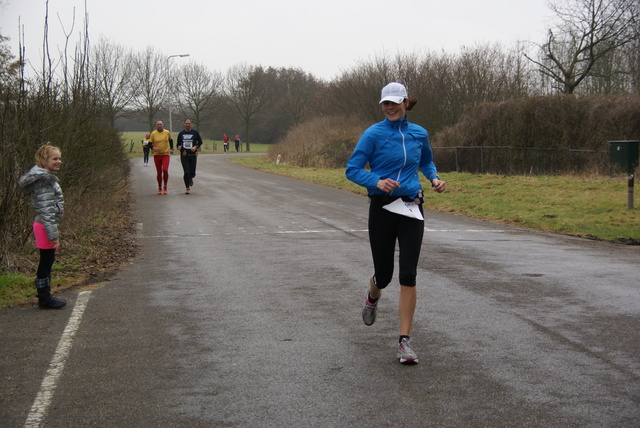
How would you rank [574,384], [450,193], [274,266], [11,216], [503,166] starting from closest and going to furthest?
[574,384], [11,216], [274,266], [450,193], [503,166]

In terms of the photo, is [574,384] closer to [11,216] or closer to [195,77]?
[11,216]

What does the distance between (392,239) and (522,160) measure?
23455mm

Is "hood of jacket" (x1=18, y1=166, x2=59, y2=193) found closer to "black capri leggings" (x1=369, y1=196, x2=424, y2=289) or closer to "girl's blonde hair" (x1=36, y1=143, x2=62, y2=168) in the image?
"girl's blonde hair" (x1=36, y1=143, x2=62, y2=168)

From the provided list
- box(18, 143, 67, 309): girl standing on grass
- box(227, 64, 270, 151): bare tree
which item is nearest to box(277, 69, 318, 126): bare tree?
box(227, 64, 270, 151): bare tree

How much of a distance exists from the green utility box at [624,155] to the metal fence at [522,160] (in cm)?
66

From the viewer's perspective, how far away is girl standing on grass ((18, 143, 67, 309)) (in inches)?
277

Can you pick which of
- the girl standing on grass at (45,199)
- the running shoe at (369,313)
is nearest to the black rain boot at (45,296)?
the girl standing on grass at (45,199)

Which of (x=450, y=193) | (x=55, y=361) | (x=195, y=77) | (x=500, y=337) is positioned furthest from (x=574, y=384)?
(x=195, y=77)

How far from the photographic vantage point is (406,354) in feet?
17.0

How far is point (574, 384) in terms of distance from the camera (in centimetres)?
473

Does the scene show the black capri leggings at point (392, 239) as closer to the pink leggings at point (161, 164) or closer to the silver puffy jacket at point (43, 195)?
the silver puffy jacket at point (43, 195)

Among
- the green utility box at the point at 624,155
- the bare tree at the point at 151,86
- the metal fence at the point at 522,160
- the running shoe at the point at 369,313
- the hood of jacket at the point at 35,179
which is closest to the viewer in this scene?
the running shoe at the point at 369,313

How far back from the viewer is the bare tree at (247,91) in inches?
3287

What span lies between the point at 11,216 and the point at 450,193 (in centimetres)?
1521
